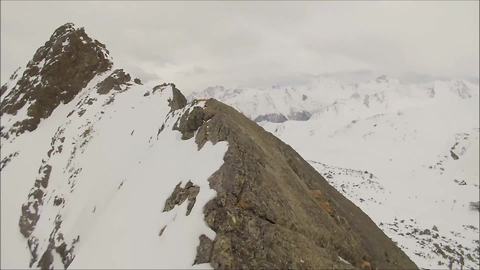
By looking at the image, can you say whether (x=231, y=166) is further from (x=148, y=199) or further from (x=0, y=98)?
(x=0, y=98)

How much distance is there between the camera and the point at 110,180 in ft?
111

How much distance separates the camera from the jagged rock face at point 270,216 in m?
19.2

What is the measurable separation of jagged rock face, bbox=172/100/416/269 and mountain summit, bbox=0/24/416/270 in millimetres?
62

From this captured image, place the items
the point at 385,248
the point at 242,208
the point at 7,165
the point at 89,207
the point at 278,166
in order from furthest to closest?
the point at 7,165 → the point at 89,207 → the point at 385,248 → the point at 278,166 → the point at 242,208

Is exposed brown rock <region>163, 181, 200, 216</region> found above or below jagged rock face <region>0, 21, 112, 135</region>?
below

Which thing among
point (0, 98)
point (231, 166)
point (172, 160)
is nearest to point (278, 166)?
point (231, 166)

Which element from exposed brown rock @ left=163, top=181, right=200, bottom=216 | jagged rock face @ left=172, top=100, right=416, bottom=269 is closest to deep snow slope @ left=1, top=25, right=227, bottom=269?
exposed brown rock @ left=163, top=181, right=200, bottom=216

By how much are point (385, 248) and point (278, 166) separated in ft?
29.6

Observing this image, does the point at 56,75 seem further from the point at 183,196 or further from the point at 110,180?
the point at 183,196

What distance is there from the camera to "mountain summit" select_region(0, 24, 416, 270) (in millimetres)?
19828

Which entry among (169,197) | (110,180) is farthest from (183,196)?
(110,180)

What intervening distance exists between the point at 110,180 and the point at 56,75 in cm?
2741

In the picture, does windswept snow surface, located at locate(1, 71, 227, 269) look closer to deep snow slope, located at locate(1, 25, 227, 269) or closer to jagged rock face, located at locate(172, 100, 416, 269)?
deep snow slope, located at locate(1, 25, 227, 269)

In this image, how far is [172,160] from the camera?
2619 cm
